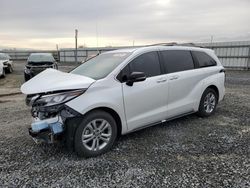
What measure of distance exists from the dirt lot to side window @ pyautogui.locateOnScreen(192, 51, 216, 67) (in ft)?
4.65

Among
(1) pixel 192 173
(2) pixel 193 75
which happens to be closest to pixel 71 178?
(1) pixel 192 173

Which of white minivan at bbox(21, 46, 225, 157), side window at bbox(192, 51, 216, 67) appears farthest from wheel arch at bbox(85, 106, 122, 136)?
side window at bbox(192, 51, 216, 67)

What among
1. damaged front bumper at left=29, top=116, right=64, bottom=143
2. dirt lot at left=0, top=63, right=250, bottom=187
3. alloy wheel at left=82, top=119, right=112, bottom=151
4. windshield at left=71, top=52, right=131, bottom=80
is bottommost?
dirt lot at left=0, top=63, right=250, bottom=187

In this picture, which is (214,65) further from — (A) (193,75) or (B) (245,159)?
(B) (245,159)

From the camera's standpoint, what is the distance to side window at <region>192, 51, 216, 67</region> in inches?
205

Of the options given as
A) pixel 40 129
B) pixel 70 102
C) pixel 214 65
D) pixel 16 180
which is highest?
pixel 214 65

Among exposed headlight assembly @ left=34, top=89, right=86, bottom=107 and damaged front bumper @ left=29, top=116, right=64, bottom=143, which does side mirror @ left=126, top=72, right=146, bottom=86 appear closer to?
exposed headlight assembly @ left=34, top=89, right=86, bottom=107

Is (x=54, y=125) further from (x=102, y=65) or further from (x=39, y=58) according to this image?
(x=39, y=58)

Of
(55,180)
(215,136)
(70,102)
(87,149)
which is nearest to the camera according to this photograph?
(55,180)

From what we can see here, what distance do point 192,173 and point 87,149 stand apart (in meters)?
1.59

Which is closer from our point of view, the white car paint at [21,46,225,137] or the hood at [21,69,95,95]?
the hood at [21,69,95,95]

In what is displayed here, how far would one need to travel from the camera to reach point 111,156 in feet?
11.8

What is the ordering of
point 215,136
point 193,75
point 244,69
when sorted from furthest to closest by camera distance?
point 244,69, point 193,75, point 215,136

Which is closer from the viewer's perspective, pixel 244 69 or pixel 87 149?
pixel 87 149
